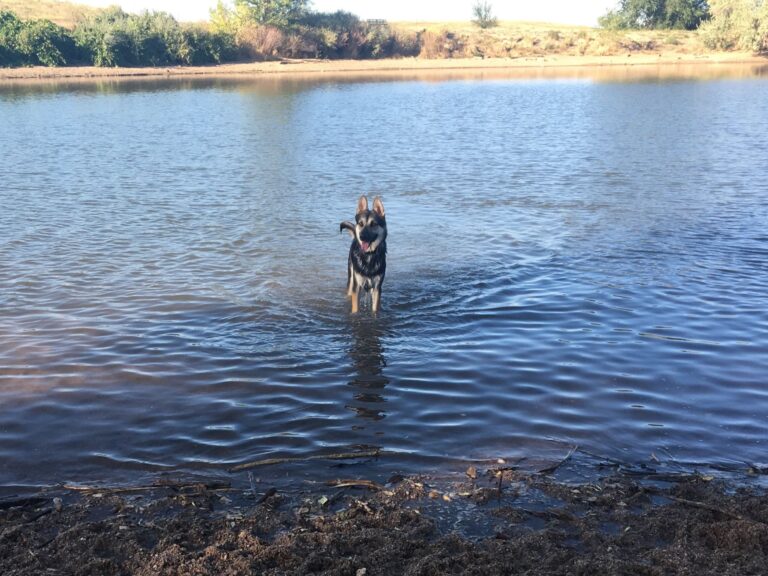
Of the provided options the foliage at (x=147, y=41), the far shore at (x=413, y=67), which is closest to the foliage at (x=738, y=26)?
the far shore at (x=413, y=67)

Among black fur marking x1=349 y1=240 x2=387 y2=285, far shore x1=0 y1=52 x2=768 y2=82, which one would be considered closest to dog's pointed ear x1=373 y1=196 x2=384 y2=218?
black fur marking x1=349 y1=240 x2=387 y2=285

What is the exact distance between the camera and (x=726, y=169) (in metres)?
18.5

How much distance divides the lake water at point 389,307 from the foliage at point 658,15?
236ft

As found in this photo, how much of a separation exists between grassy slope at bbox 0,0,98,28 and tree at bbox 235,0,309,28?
723 inches

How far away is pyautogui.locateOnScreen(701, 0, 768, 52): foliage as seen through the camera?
67.2 meters

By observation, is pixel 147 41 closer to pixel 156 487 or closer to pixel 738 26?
pixel 738 26

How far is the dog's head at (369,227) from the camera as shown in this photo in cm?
858

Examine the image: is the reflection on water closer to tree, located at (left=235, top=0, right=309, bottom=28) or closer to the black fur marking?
the black fur marking

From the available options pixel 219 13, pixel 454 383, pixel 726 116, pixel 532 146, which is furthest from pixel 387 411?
pixel 219 13

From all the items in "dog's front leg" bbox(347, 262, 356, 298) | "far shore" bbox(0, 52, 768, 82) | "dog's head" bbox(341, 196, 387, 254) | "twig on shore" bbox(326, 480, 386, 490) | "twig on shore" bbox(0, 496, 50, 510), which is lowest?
"twig on shore" bbox(326, 480, 386, 490)

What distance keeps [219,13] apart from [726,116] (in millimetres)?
66737

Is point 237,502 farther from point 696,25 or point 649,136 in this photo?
point 696,25

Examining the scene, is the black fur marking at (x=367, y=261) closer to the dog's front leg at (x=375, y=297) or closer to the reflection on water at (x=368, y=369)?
the dog's front leg at (x=375, y=297)

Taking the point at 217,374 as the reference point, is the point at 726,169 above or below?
above
